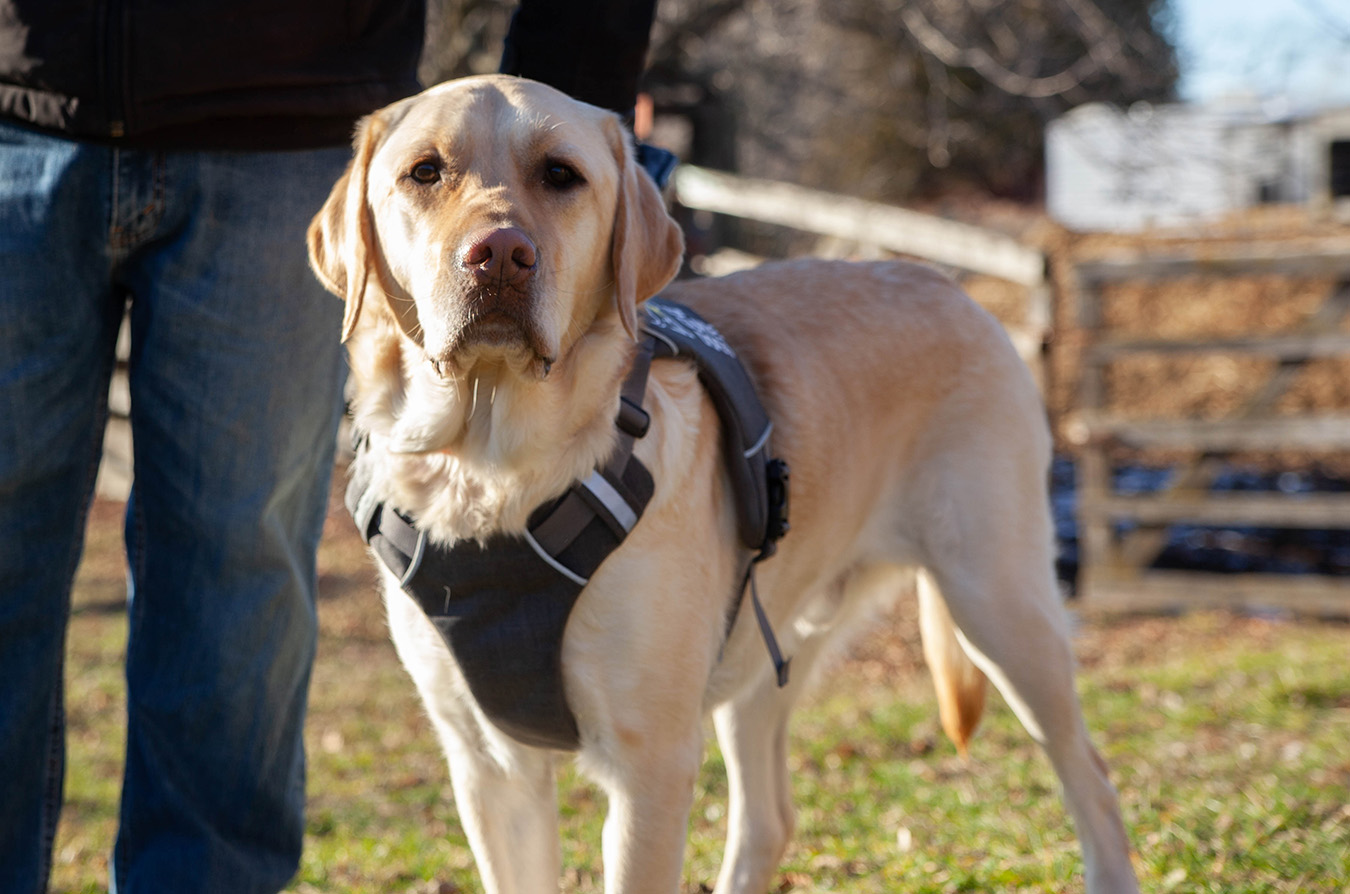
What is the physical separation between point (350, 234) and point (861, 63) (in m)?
Result: 17.2

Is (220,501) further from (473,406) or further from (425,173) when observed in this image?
(425,173)

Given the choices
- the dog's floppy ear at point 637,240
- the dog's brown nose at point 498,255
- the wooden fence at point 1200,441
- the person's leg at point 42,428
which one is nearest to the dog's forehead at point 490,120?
the dog's floppy ear at point 637,240

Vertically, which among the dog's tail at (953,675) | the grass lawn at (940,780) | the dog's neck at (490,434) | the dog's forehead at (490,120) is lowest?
the grass lawn at (940,780)

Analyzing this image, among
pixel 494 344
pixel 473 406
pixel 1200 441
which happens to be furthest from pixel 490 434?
pixel 1200 441

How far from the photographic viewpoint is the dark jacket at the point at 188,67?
6.70 feet

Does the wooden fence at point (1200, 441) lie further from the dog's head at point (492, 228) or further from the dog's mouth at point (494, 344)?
the dog's mouth at point (494, 344)

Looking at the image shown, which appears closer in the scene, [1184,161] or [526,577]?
[526,577]

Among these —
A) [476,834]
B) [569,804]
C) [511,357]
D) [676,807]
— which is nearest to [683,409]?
[511,357]

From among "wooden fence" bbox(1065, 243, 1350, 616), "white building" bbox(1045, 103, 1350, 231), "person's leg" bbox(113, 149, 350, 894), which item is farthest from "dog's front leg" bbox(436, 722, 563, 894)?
"white building" bbox(1045, 103, 1350, 231)

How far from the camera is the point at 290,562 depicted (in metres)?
2.39

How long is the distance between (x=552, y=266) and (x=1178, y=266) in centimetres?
597

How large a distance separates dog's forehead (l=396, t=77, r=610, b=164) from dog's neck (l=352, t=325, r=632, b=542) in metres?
0.34

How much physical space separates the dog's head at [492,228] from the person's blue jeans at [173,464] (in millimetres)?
168

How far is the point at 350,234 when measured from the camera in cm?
214
